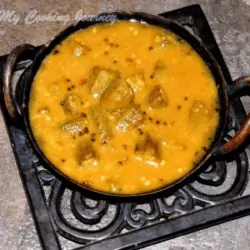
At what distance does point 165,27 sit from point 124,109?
0.40 m

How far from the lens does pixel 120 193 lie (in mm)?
2188

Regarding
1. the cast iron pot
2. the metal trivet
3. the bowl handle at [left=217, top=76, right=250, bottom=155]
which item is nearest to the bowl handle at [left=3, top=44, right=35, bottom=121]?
the cast iron pot

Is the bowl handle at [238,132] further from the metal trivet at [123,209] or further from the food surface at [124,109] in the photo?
the metal trivet at [123,209]

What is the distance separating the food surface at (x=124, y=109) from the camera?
224cm

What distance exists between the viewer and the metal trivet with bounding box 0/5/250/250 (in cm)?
228

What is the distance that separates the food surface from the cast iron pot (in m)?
0.03

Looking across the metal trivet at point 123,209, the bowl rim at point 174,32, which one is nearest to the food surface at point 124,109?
the bowl rim at point 174,32

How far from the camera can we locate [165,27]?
249 centimetres

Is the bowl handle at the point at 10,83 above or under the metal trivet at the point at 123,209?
above

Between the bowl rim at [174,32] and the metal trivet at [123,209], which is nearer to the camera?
the bowl rim at [174,32]

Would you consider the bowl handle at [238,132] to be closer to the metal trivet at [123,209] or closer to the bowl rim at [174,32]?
the bowl rim at [174,32]

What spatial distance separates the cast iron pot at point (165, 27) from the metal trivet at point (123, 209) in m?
0.12

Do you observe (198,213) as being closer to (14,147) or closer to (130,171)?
(130,171)

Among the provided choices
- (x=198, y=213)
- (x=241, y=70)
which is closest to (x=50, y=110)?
(x=198, y=213)
